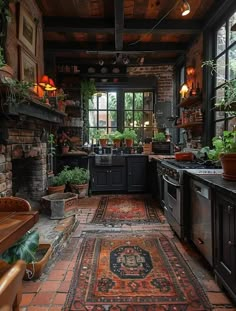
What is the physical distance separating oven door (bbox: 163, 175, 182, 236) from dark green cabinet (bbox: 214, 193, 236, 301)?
862 mm

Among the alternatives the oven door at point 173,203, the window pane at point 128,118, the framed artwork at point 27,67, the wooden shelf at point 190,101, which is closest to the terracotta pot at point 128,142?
the window pane at point 128,118

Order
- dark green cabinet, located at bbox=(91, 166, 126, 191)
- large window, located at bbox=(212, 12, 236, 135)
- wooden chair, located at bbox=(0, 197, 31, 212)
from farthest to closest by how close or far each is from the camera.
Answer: dark green cabinet, located at bbox=(91, 166, 126, 191)
large window, located at bbox=(212, 12, 236, 135)
wooden chair, located at bbox=(0, 197, 31, 212)

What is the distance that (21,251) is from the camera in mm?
1888

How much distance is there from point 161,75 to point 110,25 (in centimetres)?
238

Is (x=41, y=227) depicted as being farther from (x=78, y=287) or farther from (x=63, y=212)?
(x=78, y=287)

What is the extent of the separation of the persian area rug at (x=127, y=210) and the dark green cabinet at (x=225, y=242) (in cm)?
171

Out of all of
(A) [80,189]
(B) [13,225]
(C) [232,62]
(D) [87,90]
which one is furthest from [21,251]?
(D) [87,90]

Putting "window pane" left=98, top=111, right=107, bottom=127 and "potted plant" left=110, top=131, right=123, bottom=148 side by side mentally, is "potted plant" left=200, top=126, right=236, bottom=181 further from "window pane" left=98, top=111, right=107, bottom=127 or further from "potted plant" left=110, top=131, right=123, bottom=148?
"window pane" left=98, top=111, right=107, bottom=127

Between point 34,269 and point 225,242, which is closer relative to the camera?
point 225,242

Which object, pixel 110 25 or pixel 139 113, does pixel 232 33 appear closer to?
pixel 110 25

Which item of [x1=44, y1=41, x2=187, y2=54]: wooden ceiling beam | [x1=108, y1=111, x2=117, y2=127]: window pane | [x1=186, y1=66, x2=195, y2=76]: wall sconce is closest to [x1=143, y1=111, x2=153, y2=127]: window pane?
[x1=108, y1=111, x2=117, y2=127]: window pane

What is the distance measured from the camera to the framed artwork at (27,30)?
2949 millimetres

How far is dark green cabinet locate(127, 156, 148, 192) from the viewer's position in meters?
5.34

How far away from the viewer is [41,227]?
292 cm
